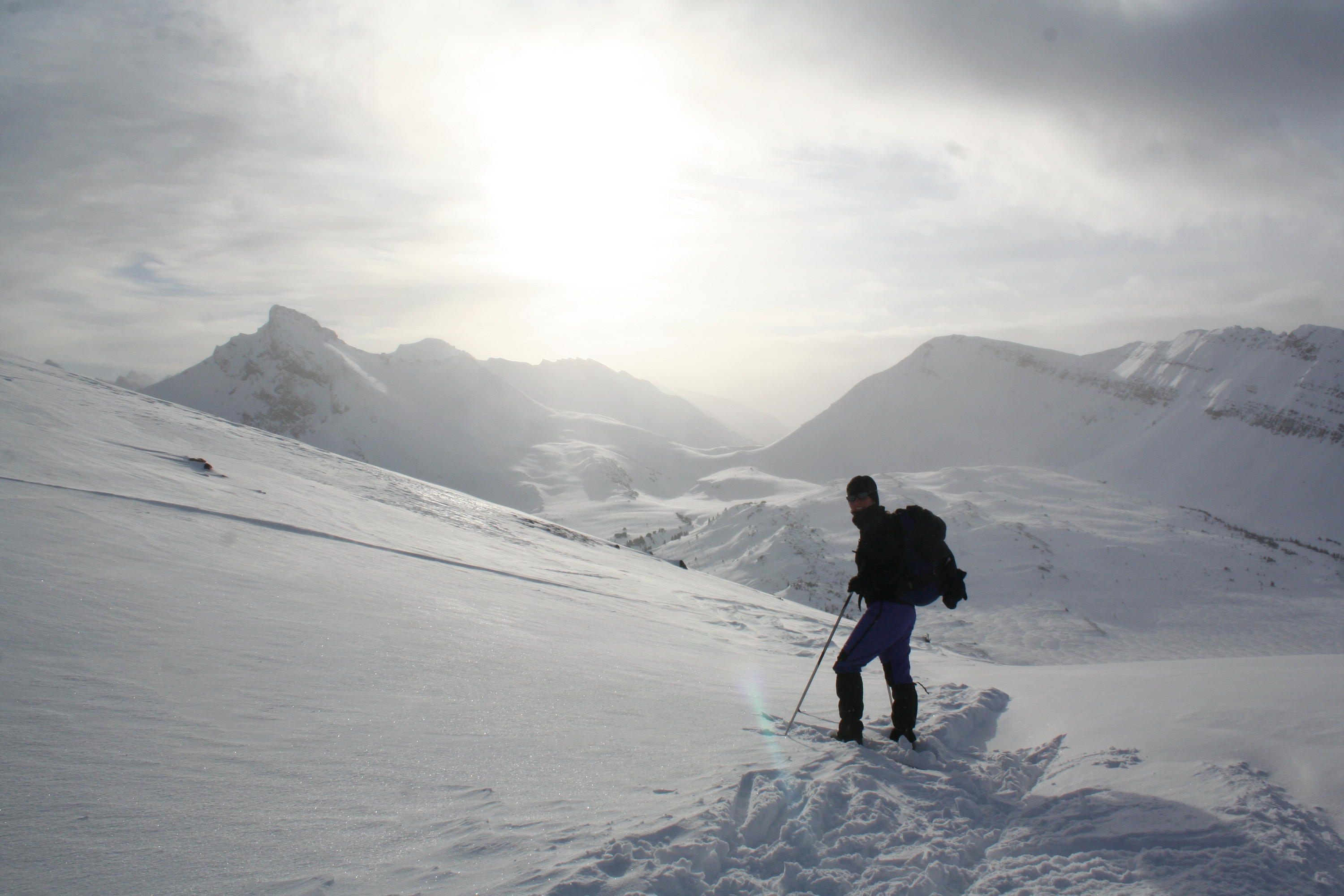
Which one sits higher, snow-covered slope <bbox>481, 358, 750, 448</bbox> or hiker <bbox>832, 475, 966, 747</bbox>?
snow-covered slope <bbox>481, 358, 750, 448</bbox>

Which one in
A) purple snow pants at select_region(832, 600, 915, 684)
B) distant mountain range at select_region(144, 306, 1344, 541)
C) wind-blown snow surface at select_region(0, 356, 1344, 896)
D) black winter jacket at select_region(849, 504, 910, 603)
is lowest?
wind-blown snow surface at select_region(0, 356, 1344, 896)

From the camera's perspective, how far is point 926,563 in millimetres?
4336

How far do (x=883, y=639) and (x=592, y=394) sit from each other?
17670cm

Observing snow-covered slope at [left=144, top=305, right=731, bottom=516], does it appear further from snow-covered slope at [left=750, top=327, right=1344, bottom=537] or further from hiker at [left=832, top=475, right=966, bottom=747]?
hiker at [left=832, top=475, right=966, bottom=747]

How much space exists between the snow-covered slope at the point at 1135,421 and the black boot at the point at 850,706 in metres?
45.8

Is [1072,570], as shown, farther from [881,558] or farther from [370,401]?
[370,401]

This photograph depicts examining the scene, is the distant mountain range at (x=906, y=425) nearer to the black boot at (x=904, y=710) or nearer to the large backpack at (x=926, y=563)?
the black boot at (x=904, y=710)

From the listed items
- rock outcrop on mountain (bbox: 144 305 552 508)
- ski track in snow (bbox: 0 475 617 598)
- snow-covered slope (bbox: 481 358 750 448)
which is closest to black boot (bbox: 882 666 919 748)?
ski track in snow (bbox: 0 475 617 598)

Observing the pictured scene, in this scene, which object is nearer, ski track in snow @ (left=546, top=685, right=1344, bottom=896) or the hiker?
ski track in snow @ (left=546, top=685, right=1344, bottom=896)

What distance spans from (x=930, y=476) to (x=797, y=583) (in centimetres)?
1877

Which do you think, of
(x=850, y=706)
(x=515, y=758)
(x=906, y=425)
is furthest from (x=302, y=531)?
(x=906, y=425)

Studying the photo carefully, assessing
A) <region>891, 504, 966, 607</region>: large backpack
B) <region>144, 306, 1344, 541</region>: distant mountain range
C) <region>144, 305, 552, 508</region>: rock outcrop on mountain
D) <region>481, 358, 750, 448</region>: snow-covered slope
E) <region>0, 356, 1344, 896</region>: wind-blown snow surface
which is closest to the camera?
<region>0, 356, 1344, 896</region>: wind-blown snow surface

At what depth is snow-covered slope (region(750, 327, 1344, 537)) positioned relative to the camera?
145 feet

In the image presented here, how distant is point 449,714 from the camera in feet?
12.5
